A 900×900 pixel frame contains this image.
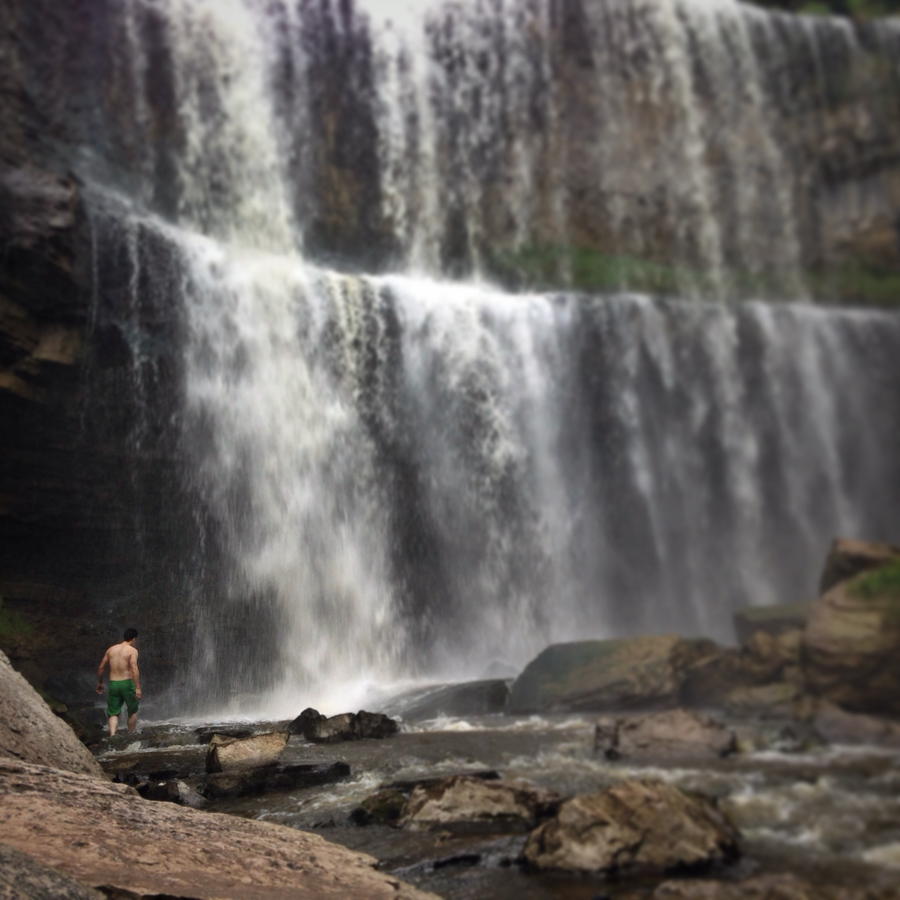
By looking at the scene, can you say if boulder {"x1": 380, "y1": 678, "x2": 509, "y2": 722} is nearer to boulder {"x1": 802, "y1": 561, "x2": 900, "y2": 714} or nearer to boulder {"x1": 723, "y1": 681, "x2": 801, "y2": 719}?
boulder {"x1": 723, "y1": 681, "x2": 801, "y2": 719}

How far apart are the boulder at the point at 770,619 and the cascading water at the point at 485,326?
205cm

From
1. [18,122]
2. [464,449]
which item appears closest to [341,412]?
[464,449]

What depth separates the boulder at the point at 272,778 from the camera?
708cm

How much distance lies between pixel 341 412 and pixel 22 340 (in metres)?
5.86

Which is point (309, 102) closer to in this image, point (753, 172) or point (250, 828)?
point (753, 172)

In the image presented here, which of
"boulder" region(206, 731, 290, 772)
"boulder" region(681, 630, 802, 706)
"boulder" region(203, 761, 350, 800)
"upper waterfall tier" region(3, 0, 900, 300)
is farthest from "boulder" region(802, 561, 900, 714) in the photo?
"upper waterfall tier" region(3, 0, 900, 300)

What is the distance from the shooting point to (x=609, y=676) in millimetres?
11797

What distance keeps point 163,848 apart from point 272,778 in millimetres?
3597

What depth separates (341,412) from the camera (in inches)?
645

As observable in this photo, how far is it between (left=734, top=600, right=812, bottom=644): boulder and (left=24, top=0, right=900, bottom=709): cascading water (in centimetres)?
205

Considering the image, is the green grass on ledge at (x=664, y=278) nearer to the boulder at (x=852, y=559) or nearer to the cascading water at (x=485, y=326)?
the cascading water at (x=485, y=326)

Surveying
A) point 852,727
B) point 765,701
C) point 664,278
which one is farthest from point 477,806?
point 664,278

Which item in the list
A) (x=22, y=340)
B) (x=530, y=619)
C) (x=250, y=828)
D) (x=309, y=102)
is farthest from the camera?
(x=309, y=102)

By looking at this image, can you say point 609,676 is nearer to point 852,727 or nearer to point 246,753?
point 852,727
